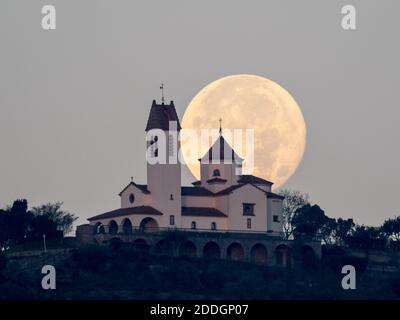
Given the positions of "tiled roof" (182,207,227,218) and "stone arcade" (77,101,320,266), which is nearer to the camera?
"stone arcade" (77,101,320,266)

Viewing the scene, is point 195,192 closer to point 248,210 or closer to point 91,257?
point 248,210

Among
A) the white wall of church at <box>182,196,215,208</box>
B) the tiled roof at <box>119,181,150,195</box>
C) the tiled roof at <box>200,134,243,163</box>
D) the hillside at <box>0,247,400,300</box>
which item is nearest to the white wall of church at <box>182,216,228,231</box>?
the white wall of church at <box>182,196,215,208</box>

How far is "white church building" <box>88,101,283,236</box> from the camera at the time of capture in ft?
549

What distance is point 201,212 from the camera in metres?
170

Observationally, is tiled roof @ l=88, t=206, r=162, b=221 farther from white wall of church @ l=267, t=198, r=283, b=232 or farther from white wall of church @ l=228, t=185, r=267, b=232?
white wall of church @ l=267, t=198, r=283, b=232

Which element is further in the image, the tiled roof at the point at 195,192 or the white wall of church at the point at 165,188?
the tiled roof at the point at 195,192

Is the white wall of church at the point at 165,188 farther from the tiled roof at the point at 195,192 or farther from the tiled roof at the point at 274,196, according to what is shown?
the tiled roof at the point at 274,196

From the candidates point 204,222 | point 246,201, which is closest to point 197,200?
point 204,222

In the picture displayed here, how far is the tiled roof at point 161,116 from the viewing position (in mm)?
167500

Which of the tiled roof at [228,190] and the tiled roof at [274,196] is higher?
the tiled roof at [228,190]

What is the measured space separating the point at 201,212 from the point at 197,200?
1658 millimetres

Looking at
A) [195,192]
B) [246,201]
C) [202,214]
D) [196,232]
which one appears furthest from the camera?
[195,192]

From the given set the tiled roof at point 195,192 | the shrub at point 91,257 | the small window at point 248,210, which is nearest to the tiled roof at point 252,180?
the tiled roof at point 195,192
